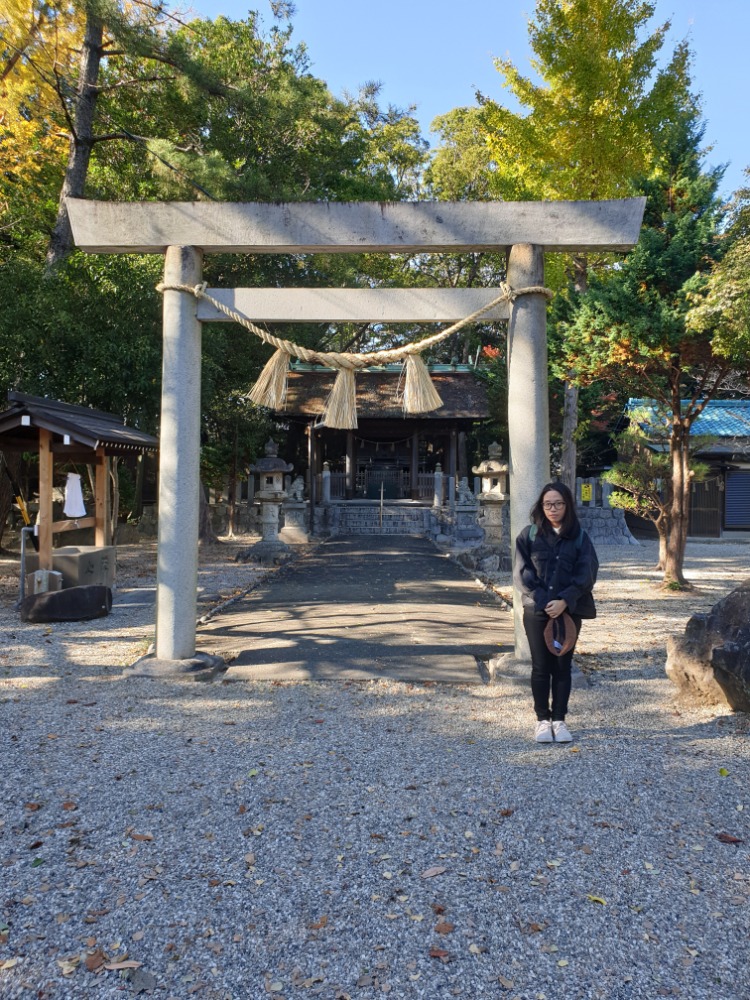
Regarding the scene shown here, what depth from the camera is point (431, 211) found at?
196 inches

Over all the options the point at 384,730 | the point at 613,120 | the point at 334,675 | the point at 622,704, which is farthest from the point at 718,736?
the point at 613,120

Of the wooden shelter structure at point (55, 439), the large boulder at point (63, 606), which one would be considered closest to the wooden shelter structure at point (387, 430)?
the wooden shelter structure at point (55, 439)

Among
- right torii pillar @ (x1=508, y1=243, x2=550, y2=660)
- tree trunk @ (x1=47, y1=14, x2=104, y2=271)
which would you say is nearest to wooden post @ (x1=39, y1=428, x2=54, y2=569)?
tree trunk @ (x1=47, y1=14, x2=104, y2=271)

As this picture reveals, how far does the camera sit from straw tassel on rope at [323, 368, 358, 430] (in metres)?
5.43

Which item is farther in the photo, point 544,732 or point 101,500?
point 101,500

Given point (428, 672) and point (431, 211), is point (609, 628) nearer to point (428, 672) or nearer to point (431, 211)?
point (428, 672)

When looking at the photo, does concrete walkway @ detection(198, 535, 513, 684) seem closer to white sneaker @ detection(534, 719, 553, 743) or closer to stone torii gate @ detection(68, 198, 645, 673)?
stone torii gate @ detection(68, 198, 645, 673)

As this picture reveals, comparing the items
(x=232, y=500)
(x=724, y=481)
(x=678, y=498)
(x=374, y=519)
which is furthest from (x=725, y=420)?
(x=232, y=500)

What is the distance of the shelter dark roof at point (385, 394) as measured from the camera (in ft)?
72.1

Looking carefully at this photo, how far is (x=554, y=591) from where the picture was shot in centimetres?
374

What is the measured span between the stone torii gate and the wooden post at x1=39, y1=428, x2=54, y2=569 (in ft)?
11.4

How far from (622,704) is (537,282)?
3.10 meters

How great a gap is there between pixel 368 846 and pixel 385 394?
21.6 metres

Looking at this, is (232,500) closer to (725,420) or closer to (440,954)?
(725,420)
